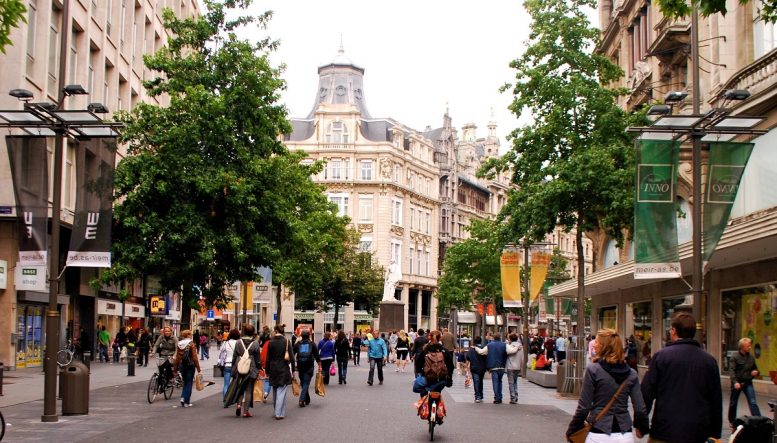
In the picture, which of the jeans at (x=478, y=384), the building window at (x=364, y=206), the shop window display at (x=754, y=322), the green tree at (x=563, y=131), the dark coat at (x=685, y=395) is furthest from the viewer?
the building window at (x=364, y=206)

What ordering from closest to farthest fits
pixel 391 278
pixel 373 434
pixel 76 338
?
pixel 373 434, pixel 76 338, pixel 391 278

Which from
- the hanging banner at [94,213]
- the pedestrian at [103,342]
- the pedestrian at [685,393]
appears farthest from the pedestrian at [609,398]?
the pedestrian at [103,342]

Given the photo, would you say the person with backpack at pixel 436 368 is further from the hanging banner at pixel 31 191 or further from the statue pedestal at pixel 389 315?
the statue pedestal at pixel 389 315

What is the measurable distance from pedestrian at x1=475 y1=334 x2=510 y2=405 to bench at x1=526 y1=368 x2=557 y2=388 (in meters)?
6.92

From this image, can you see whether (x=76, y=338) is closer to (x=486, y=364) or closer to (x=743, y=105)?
(x=486, y=364)

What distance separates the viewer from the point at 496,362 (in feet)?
75.2

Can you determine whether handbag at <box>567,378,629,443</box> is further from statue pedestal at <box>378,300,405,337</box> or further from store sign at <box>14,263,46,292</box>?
statue pedestal at <box>378,300,405,337</box>

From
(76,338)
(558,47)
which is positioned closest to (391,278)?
(76,338)

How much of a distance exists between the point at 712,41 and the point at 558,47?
4.54 metres

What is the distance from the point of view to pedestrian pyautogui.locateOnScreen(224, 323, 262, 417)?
18844 mm

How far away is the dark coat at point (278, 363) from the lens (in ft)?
59.7

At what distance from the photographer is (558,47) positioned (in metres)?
28.4

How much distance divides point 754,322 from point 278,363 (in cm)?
1366

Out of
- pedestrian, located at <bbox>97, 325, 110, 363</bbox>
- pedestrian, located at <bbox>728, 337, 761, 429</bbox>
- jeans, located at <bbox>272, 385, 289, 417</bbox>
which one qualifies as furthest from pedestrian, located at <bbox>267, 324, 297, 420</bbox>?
pedestrian, located at <bbox>97, 325, 110, 363</bbox>
